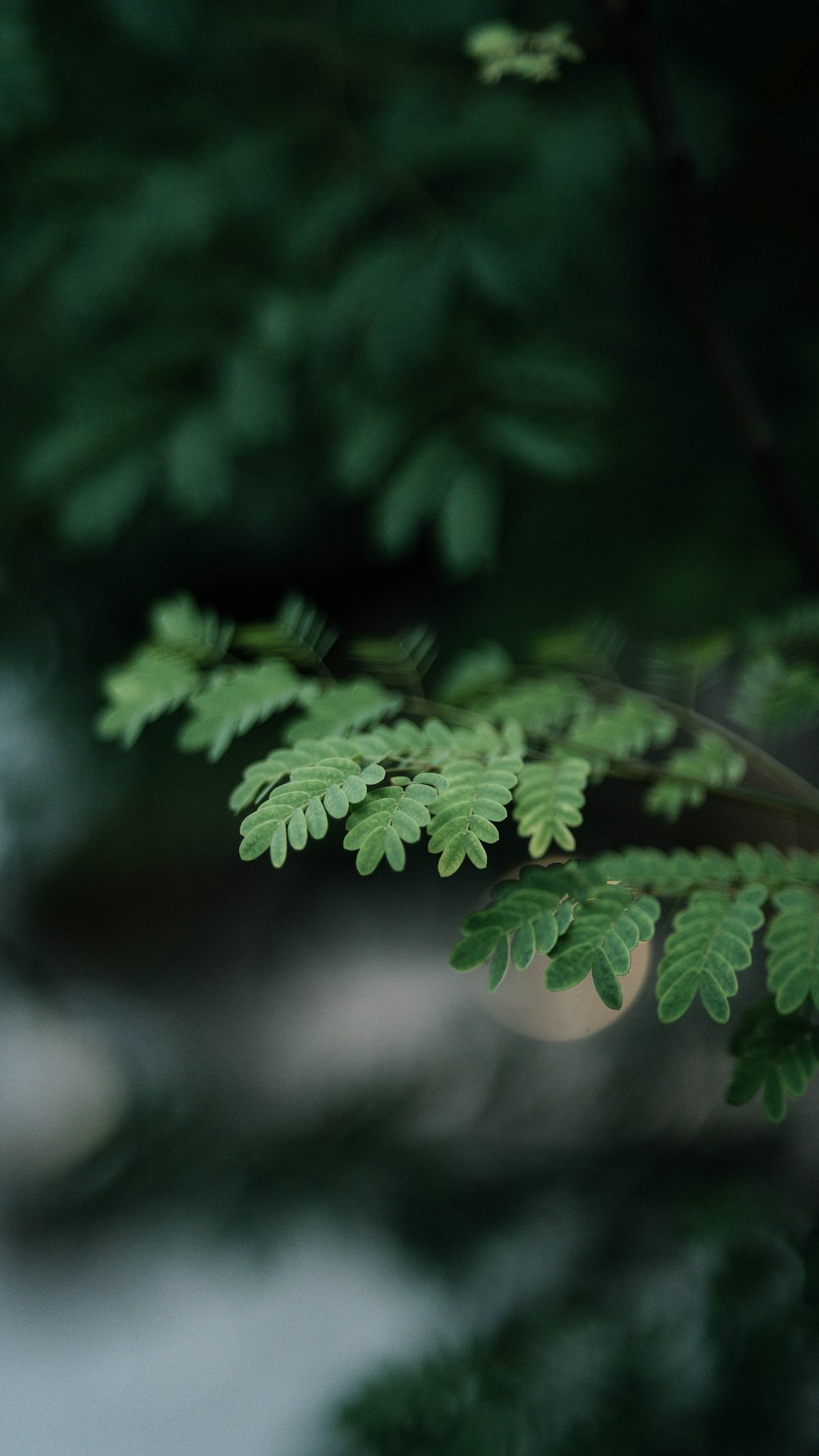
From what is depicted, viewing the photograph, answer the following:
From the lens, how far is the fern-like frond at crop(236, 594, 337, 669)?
1098mm

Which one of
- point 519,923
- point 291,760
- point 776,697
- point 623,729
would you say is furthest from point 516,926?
point 776,697

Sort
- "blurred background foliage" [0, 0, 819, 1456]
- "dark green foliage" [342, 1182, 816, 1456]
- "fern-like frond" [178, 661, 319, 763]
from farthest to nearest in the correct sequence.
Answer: "blurred background foliage" [0, 0, 819, 1456] < "dark green foliage" [342, 1182, 816, 1456] < "fern-like frond" [178, 661, 319, 763]

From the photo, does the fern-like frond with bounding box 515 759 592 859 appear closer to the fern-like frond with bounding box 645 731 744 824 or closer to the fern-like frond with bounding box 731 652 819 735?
the fern-like frond with bounding box 645 731 744 824

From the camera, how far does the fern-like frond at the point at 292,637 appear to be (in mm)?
1098

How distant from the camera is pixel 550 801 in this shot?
84 cm

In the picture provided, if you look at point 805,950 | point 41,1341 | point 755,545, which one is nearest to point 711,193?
point 755,545

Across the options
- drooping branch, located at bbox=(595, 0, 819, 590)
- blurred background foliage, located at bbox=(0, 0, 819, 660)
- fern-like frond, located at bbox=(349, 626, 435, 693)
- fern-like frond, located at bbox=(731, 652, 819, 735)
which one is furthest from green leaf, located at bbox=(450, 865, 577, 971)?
blurred background foliage, located at bbox=(0, 0, 819, 660)

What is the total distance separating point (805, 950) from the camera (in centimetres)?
77

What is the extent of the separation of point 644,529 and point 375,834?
1.70 metres

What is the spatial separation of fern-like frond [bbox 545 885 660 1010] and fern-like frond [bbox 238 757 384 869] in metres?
0.19

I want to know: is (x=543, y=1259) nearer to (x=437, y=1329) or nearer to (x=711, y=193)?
(x=437, y=1329)

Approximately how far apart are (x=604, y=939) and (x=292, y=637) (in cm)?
50

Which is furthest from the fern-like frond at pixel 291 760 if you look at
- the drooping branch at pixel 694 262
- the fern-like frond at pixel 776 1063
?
the drooping branch at pixel 694 262

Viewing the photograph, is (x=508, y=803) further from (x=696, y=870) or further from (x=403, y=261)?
(x=403, y=261)
